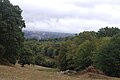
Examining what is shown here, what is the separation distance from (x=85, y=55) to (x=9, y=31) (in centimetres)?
3213

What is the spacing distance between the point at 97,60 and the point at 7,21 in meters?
20.9

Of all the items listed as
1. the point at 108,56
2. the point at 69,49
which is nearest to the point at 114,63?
the point at 108,56

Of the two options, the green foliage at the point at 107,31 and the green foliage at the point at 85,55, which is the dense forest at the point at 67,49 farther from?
the green foliage at the point at 107,31

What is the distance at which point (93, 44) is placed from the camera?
8056 cm

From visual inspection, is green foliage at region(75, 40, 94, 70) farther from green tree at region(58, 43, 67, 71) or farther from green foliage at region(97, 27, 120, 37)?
green foliage at region(97, 27, 120, 37)

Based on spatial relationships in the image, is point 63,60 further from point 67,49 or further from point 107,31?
point 107,31

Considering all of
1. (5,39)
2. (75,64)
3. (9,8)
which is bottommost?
(75,64)

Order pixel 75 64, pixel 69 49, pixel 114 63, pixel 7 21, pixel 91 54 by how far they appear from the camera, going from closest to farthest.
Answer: pixel 7 21 < pixel 114 63 < pixel 91 54 < pixel 75 64 < pixel 69 49

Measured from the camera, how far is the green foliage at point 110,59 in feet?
200

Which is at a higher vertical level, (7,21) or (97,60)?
(7,21)

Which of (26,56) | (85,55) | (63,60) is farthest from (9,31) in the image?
(63,60)

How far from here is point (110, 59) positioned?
199ft

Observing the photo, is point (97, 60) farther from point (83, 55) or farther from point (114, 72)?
point (83, 55)

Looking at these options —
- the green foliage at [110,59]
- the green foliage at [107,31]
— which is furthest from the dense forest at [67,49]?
the green foliage at [107,31]
